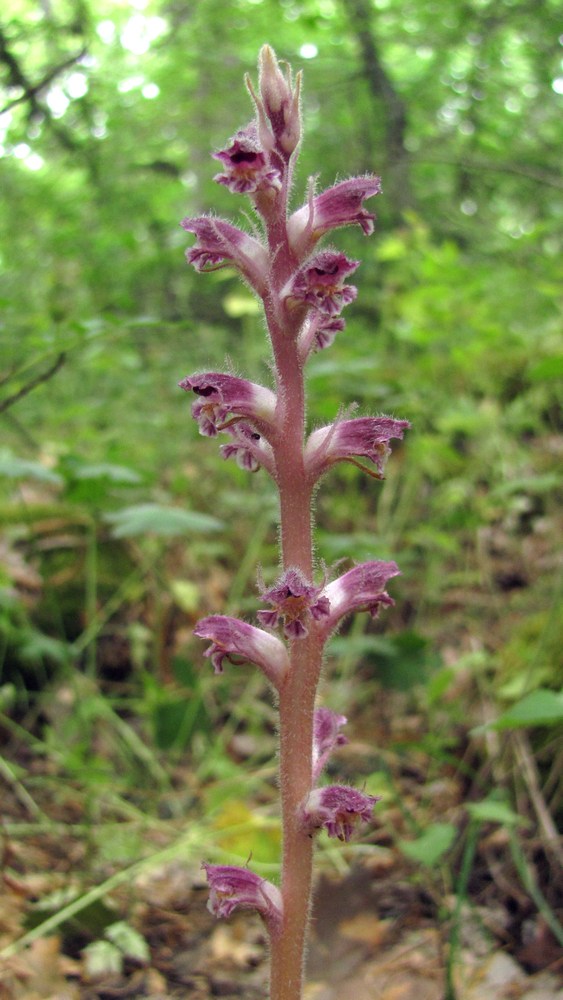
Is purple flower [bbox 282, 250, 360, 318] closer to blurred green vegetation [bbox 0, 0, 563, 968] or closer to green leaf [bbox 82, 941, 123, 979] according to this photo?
blurred green vegetation [bbox 0, 0, 563, 968]

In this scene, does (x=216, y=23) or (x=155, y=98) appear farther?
(x=155, y=98)

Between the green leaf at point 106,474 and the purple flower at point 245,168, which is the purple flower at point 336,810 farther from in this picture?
the green leaf at point 106,474

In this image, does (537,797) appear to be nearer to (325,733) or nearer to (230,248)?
(325,733)

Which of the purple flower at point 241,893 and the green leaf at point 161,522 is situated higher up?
the green leaf at point 161,522

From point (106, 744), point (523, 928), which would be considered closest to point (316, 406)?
point (106, 744)

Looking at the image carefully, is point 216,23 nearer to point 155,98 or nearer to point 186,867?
point 155,98

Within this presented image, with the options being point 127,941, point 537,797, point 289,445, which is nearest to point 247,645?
point 289,445

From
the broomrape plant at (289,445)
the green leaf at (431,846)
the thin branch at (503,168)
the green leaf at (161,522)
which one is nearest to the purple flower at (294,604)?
the broomrape plant at (289,445)
